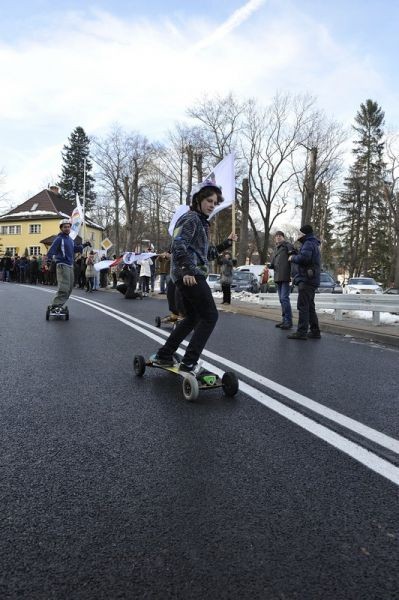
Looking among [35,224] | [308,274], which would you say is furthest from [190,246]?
[35,224]

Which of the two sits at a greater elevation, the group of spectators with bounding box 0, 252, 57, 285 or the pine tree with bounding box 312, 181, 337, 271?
the pine tree with bounding box 312, 181, 337, 271

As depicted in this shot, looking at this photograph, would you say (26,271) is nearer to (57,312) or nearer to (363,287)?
(363,287)

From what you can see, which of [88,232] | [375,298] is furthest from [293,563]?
[88,232]

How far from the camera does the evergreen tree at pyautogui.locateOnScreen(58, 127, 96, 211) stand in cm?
8194

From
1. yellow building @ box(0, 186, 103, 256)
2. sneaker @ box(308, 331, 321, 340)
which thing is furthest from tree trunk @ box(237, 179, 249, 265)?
sneaker @ box(308, 331, 321, 340)

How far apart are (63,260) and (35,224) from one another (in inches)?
2304

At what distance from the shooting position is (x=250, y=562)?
201 cm

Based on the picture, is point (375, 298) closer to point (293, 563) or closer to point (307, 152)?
point (293, 563)

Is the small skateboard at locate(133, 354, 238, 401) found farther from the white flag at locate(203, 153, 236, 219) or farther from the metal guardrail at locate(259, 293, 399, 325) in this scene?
the metal guardrail at locate(259, 293, 399, 325)

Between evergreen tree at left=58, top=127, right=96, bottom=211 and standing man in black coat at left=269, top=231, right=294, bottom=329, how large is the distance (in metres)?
73.6

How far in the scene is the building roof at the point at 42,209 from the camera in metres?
65.8

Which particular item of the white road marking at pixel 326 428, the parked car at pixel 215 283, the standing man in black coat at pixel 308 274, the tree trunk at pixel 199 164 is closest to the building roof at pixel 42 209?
the tree trunk at pixel 199 164

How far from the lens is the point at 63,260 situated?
36.4 feet

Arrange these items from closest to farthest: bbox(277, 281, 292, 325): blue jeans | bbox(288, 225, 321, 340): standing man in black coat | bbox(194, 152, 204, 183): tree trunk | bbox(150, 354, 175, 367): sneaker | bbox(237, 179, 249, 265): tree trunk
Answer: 1. bbox(150, 354, 175, 367): sneaker
2. bbox(288, 225, 321, 340): standing man in black coat
3. bbox(277, 281, 292, 325): blue jeans
4. bbox(237, 179, 249, 265): tree trunk
5. bbox(194, 152, 204, 183): tree trunk
